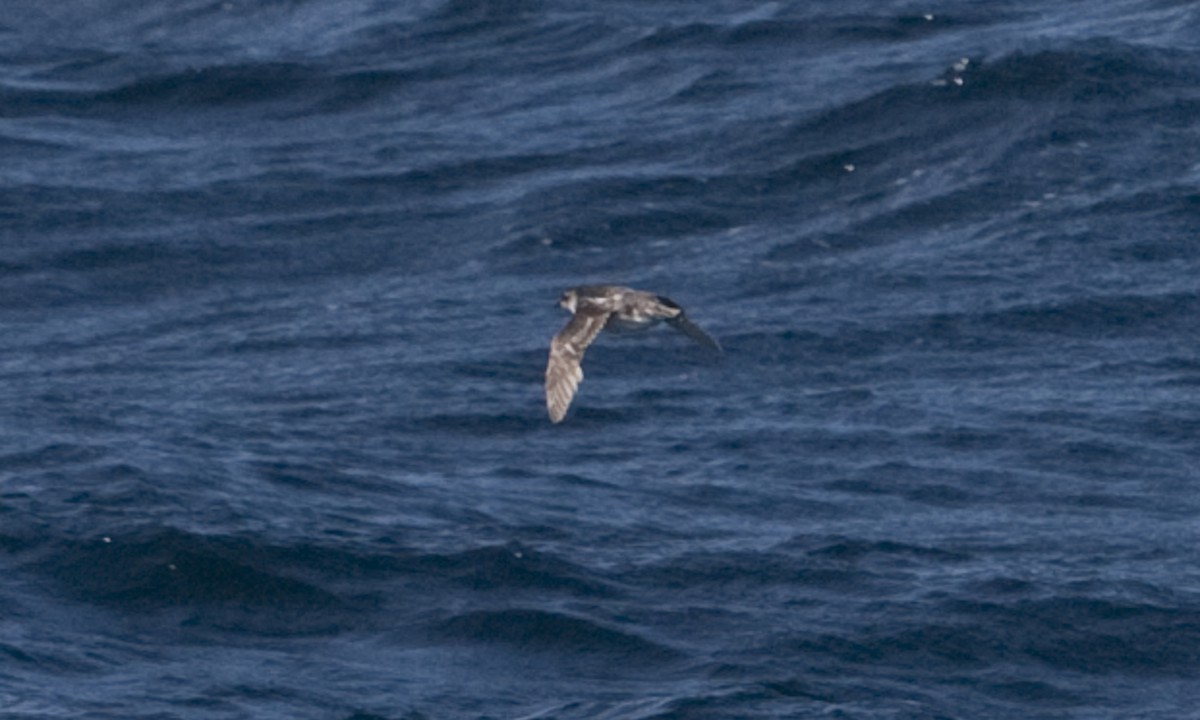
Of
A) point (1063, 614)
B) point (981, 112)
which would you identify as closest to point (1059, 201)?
point (981, 112)

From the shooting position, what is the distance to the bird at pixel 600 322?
735 inches

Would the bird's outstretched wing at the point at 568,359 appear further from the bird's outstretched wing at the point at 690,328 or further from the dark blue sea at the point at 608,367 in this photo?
the dark blue sea at the point at 608,367

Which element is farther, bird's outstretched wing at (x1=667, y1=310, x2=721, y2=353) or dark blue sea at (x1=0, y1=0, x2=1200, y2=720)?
dark blue sea at (x1=0, y1=0, x2=1200, y2=720)

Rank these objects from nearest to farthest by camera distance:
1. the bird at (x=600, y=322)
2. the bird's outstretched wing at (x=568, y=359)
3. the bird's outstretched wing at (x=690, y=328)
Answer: the bird's outstretched wing at (x=568, y=359)
the bird at (x=600, y=322)
the bird's outstretched wing at (x=690, y=328)

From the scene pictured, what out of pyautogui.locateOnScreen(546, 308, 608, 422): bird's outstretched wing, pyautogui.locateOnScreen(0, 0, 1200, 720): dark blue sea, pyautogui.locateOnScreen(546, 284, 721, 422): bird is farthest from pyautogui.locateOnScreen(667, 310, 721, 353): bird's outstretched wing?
pyautogui.locateOnScreen(0, 0, 1200, 720): dark blue sea

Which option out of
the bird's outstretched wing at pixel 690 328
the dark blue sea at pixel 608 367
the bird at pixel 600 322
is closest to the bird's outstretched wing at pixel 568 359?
the bird at pixel 600 322

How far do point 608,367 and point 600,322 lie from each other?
431 inches

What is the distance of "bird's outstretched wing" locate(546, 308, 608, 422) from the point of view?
18281 millimetres

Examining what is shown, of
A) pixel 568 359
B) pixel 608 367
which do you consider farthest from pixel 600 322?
pixel 608 367

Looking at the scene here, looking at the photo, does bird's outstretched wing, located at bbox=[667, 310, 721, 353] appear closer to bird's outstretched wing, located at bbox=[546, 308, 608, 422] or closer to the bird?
the bird

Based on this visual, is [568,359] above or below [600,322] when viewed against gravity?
below

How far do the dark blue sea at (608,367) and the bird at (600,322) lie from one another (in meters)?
3.62

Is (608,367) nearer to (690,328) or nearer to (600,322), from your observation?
(600,322)

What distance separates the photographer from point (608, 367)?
99.3 feet
